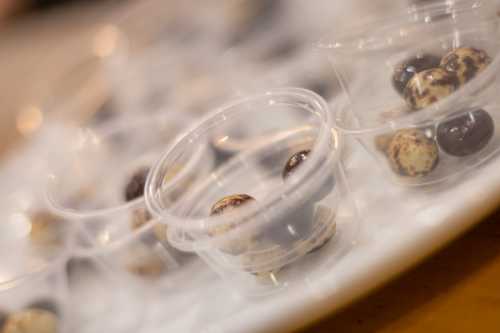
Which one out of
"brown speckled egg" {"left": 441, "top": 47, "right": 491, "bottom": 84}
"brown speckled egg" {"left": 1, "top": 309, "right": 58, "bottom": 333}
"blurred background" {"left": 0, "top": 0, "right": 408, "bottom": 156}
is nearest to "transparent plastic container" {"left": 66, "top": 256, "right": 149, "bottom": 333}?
"brown speckled egg" {"left": 1, "top": 309, "right": 58, "bottom": 333}

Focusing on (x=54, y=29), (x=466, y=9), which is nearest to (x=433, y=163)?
(x=466, y=9)

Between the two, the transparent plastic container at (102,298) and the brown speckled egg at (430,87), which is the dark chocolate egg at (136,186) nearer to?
the transparent plastic container at (102,298)

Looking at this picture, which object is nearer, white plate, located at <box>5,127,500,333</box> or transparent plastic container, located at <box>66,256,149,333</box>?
white plate, located at <box>5,127,500,333</box>

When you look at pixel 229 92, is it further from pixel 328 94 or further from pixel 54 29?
pixel 54 29

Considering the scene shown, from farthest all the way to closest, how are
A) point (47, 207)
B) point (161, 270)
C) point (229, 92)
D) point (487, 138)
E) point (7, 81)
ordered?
point (7, 81)
point (229, 92)
point (47, 207)
point (161, 270)
point (487, 138)

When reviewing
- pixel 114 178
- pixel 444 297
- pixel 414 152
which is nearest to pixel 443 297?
pixel 444 297

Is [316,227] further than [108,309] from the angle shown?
No

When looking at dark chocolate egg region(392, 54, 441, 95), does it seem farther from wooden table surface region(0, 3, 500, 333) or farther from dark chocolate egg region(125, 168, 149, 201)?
dark chocolate egg region(125, 168, 149, 201)
